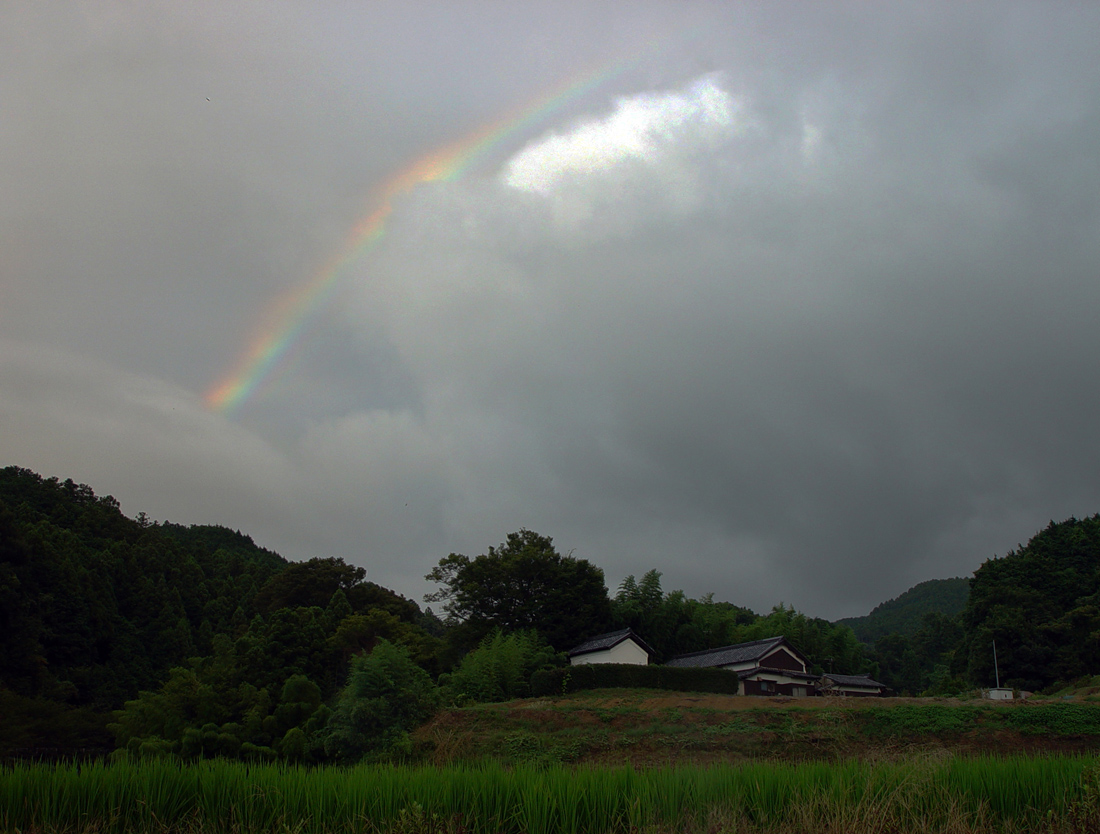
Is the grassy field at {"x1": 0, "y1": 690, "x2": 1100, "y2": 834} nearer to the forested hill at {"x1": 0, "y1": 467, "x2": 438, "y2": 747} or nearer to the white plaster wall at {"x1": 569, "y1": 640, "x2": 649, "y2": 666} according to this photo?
the forested hill at {"x1": 0, "y1": 467, "x2": 438, "y2": 747}

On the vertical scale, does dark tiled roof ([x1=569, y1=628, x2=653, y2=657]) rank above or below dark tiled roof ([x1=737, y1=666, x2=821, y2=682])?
above

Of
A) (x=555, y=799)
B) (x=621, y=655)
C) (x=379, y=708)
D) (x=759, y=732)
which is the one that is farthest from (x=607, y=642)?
(x=555, y=799)

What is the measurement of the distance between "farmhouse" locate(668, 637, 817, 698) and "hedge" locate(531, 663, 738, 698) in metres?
3.79

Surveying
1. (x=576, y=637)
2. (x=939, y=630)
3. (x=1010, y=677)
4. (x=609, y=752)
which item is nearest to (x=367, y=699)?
(x=609, y=752)

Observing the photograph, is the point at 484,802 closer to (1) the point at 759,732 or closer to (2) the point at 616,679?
(1) the point at 759,732

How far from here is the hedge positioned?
30.2 metres

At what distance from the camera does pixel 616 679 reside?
99.8ft

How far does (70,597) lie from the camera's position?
4509cm

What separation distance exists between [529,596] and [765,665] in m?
12.2

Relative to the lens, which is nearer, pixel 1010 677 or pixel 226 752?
pixel 226 752

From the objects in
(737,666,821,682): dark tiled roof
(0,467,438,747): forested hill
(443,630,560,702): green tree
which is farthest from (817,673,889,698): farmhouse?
(0,467,438,747): forested hill

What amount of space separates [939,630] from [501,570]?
6635 centimetres

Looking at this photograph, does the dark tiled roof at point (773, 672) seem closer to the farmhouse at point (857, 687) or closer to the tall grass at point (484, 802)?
the farmhouse at point (857, 687)

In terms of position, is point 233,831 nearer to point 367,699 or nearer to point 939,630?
point 367,699
